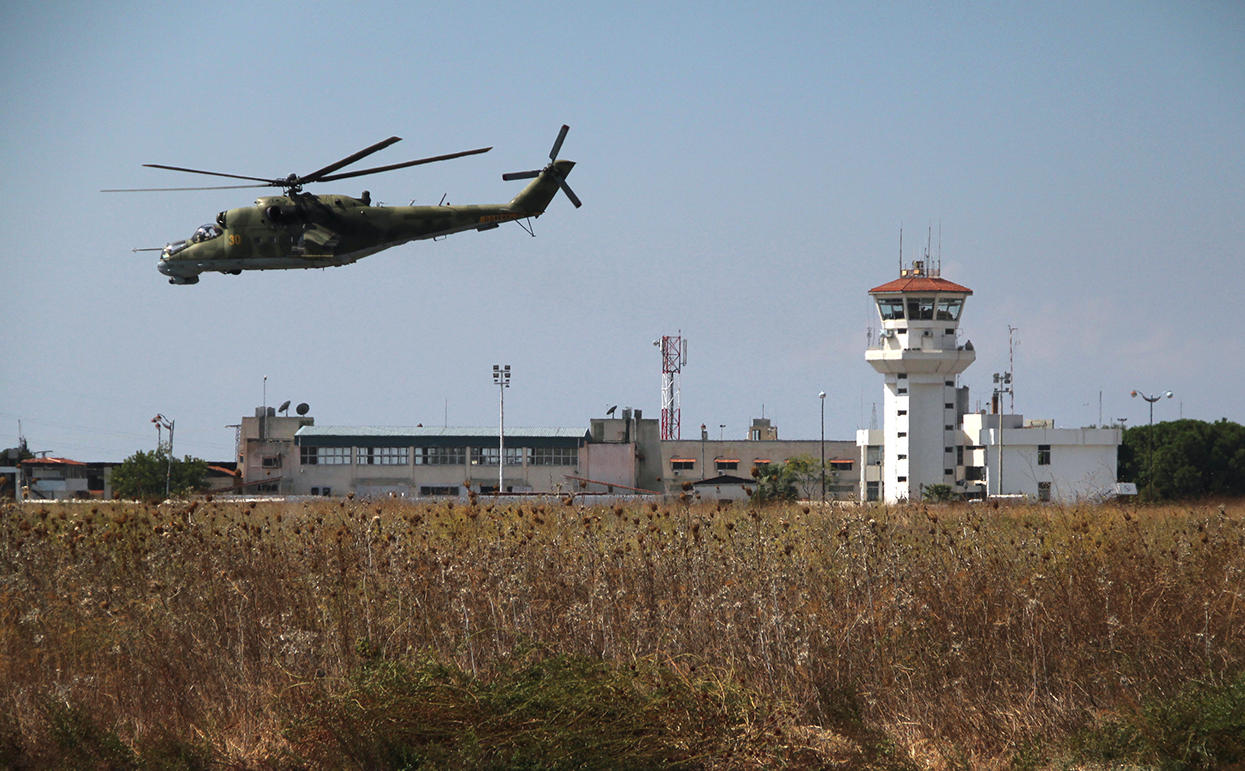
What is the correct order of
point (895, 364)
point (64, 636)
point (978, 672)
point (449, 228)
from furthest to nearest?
point (895, 364) < point (449, 228) < point (64, 636) < point (978, 672)

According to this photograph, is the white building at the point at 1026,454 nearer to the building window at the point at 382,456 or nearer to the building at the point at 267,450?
the building window at the point at 382,456

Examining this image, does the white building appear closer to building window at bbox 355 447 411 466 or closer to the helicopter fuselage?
building window at bbox 355 447 411 466

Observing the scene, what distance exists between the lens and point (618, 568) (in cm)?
1348

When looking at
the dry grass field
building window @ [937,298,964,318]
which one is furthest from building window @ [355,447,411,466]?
the dry grass field

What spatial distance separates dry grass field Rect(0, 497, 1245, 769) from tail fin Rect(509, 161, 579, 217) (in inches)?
641

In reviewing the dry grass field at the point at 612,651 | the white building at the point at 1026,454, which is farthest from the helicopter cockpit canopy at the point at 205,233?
the white building at the point at 1026,454

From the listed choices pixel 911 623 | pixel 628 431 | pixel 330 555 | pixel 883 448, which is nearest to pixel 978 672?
pixel 911 623

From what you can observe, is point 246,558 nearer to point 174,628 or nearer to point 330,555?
point 330,555

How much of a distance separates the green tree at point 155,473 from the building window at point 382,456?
12355 millimetres

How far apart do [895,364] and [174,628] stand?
75113mm

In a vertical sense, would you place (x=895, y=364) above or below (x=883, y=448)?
above

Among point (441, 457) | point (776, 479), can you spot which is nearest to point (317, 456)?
point (441, 457)

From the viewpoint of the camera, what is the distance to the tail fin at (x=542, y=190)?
30.6 meters

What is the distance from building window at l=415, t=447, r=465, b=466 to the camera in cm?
10731
